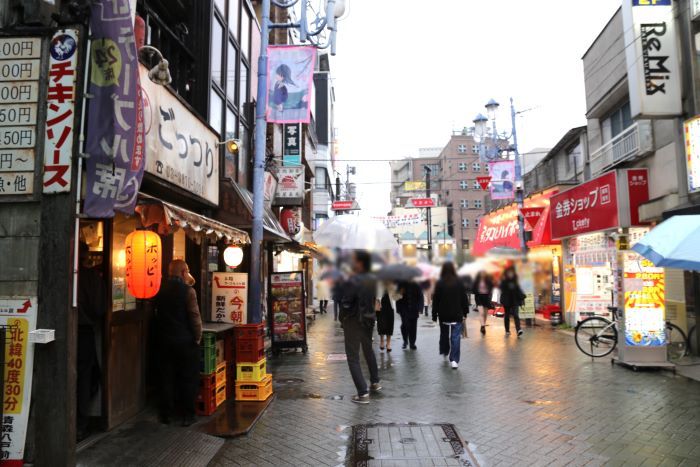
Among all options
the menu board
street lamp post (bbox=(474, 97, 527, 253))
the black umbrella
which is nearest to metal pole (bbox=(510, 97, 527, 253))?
street lamp post (bbox=(474, 97, 527, 253))

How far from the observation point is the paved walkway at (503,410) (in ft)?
17.4

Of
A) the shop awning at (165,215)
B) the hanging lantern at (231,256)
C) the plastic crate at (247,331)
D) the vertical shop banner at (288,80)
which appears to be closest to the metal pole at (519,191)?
the shop awning at (165,215)

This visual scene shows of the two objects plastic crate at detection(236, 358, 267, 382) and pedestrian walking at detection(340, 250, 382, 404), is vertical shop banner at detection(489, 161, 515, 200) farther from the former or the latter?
plastic crate at detection(236, 358, 267, 382)

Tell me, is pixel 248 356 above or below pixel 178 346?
below

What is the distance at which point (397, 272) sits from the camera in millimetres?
1916

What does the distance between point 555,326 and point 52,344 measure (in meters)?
15.0

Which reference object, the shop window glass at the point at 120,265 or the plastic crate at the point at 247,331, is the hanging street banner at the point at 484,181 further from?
the plastic crate at the point at 247,331

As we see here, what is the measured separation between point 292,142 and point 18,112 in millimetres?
14339

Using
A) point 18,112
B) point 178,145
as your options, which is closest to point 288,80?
point 178,145

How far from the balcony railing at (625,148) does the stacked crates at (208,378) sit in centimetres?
Result: 1143

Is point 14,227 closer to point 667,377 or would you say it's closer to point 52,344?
point 52,344

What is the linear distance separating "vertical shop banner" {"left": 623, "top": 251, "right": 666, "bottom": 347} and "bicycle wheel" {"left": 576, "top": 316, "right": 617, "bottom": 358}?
3.65ft

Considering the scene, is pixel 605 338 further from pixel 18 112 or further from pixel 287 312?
pixel 18 112

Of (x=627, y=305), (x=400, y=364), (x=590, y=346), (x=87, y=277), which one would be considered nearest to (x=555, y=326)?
(x=590, y=346)
